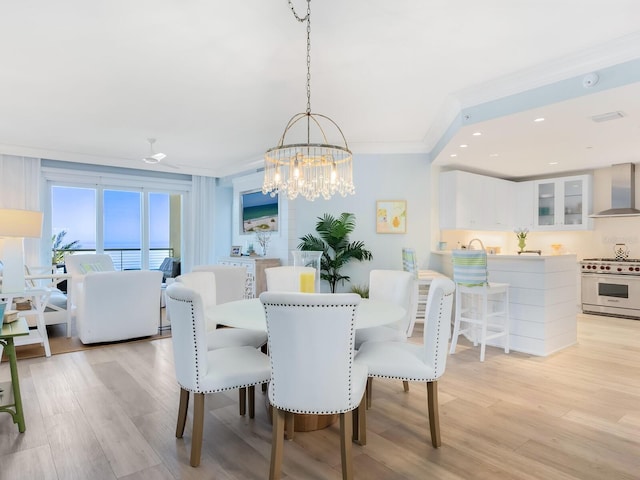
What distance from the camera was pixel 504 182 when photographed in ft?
22.4

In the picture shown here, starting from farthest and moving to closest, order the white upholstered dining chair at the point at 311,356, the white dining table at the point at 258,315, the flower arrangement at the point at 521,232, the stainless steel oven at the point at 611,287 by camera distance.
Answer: the flower arrangement at the point at 521,232, the stainless steel oven at the point at 611,287, the white dining table at the point at 258,315, the white upholstered dining chair at the point at 311,356

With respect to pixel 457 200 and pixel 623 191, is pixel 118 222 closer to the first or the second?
pixel 457 200

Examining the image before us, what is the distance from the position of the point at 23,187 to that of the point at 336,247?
509 centimetres

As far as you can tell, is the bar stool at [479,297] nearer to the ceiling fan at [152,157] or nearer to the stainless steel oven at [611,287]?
the stainless steel oven at [611,287]

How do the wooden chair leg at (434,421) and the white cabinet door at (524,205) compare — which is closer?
the wooden chair leg at (434,421)

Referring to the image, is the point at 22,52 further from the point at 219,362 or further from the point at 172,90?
the point at 219,362

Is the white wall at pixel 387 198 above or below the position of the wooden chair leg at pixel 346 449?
above

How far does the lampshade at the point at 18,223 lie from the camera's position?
11.3 feet

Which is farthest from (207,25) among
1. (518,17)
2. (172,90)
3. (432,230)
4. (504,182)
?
(504,182)

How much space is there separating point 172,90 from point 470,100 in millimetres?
2977

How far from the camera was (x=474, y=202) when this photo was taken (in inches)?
243

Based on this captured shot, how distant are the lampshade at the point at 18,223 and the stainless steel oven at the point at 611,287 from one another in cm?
735

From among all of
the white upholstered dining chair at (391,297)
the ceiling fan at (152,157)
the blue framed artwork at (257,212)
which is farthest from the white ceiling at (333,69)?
the white upholstered dining chair at (391,297)

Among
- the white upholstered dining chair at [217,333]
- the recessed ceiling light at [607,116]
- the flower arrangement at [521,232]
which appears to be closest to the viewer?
the white upholstered dining chair at [217,333]
